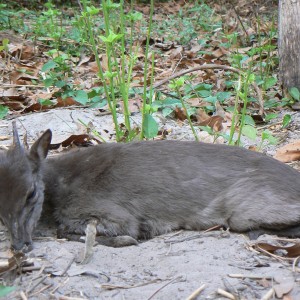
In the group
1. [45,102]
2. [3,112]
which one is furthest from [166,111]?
[3,112]

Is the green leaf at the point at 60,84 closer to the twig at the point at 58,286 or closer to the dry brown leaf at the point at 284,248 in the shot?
the dry brown leaf at the point at 284,248

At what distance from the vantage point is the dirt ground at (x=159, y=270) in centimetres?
304

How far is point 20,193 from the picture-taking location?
12.2 feet

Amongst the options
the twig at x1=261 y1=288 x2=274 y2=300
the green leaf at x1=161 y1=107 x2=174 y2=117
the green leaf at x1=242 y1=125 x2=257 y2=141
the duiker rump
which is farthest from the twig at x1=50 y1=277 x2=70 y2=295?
the green leaf at x1=161 y1=107 x2=174 y2=117

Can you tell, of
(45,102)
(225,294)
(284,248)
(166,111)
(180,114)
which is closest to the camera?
(225,294)

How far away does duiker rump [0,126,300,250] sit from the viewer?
13.0 ft

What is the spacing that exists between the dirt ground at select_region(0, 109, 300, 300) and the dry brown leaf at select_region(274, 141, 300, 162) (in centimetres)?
137

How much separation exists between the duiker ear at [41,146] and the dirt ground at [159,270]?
52cm

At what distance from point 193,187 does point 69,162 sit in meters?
0.87

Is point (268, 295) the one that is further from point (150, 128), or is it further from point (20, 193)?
point (150, 128)

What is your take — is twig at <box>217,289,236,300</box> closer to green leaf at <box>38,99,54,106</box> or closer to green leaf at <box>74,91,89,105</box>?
green leaf at <box>74,91,89,105</box>

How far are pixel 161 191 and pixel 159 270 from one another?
847mm

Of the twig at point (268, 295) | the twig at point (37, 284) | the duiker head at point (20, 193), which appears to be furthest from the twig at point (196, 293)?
the duiker head at point (20, 193)

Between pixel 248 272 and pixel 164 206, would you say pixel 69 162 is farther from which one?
pixel 248 272
